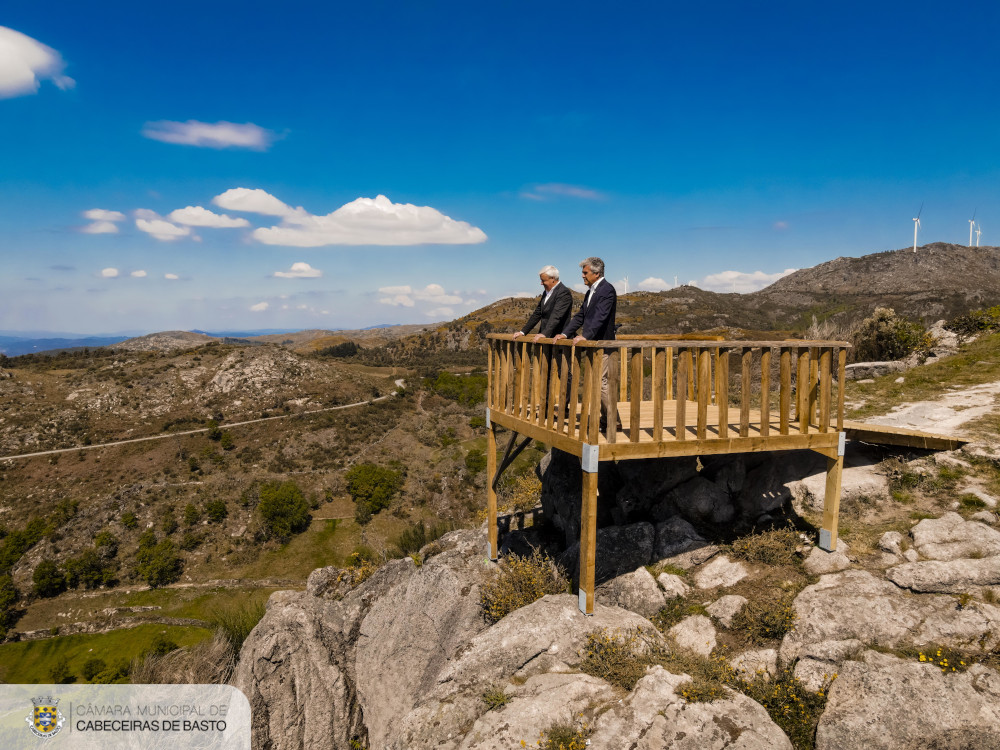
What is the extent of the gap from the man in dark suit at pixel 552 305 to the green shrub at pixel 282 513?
34.6 m

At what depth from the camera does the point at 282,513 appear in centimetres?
3762

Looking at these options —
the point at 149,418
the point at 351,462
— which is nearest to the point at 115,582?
the point at 351,462

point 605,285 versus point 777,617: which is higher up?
point 605,285

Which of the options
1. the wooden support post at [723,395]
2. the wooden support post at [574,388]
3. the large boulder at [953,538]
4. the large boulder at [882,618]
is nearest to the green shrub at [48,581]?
the wooden support post at [574,388]

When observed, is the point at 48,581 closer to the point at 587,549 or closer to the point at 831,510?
the point at 587,549

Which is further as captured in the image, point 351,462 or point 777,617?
point 351,462

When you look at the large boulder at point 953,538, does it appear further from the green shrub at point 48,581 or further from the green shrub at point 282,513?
the green shrub at point 48,581

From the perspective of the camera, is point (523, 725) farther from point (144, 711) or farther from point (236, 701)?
point (144, 711)

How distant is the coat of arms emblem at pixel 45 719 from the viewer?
1099cm

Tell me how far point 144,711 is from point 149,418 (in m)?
57.8

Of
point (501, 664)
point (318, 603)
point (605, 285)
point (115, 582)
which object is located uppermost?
point (605, 285)

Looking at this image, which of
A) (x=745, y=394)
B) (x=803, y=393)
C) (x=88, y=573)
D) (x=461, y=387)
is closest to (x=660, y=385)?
(x=745, y=394)

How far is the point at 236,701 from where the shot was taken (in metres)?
9.98

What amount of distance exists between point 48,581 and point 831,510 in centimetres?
4397
